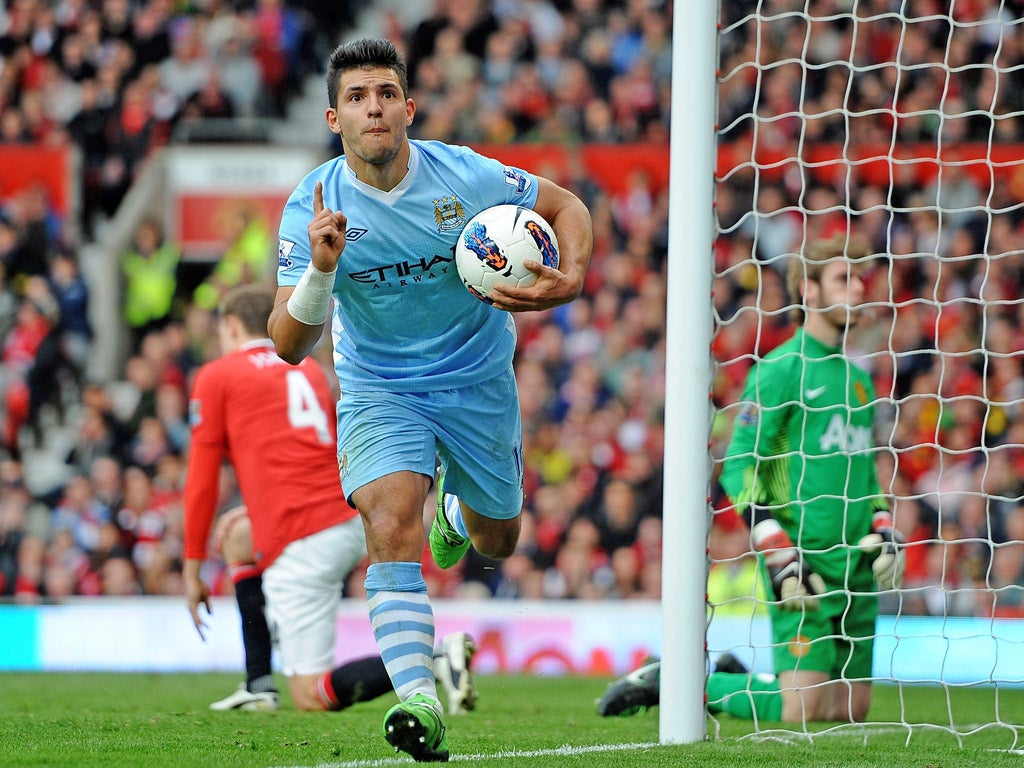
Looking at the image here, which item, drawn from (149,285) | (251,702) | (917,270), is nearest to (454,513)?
(251,702)

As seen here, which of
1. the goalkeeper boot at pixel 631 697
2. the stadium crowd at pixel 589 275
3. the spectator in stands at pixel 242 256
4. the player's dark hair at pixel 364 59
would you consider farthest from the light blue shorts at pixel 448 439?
the spectator in stands at pixel 242 256

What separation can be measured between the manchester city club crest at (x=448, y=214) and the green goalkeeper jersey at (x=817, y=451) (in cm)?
226

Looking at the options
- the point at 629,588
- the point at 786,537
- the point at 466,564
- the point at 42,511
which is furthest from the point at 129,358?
the point at 786,537

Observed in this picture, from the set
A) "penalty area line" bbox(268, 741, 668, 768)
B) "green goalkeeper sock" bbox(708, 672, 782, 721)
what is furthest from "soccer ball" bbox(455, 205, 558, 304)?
"green goalkeeper sock" bbox(708, 672, 782, 721)

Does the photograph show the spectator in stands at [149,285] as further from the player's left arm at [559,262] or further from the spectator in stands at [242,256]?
the player's left arm at [559,262]

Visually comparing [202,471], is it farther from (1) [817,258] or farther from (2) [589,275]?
(2) [589,275]

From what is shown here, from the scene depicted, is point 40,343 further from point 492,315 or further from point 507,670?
point 492,315

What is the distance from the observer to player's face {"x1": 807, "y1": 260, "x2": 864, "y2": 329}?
687 centimetres

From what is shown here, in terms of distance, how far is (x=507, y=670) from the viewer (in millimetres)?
11266

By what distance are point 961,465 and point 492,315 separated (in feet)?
29.0

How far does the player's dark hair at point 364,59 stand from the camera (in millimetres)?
4941

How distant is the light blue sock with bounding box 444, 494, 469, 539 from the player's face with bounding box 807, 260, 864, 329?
1.94 metres

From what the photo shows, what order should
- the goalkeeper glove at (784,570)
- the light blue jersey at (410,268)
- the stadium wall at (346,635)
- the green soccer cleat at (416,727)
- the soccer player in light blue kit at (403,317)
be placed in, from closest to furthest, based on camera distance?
the green soccer cleat at (416,727) → the soccer player in light blue kit at (403,317) → the light blue jersey at (410,268) → the goalkeeper glove at (784,570) → the stadium wall at (346,635)

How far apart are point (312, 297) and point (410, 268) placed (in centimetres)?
48
